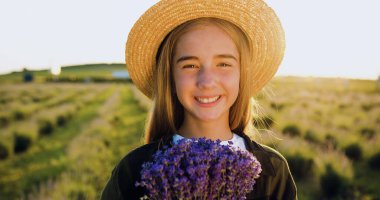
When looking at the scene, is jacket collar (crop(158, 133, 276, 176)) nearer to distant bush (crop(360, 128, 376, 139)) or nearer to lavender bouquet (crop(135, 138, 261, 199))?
lavender bouquet (crop(135, 138, 261, 199))

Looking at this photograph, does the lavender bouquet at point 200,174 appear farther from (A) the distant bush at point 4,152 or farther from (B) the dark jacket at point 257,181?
(A) the distant bush at point 4,152

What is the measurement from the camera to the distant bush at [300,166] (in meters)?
7.04

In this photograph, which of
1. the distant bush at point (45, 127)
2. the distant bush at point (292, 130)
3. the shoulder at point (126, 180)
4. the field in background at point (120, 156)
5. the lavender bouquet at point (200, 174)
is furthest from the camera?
the distant bush at point (45, 127)

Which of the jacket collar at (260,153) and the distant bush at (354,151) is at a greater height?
the jacket collar at (260,153)

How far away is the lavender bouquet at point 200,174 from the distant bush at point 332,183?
205 inches

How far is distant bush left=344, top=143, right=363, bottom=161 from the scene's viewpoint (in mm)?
8195

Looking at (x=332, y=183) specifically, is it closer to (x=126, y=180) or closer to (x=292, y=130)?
(x=292, y=130)

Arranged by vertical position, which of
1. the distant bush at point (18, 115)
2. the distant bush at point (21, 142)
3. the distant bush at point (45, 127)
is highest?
the distant bush at point (21, 142)

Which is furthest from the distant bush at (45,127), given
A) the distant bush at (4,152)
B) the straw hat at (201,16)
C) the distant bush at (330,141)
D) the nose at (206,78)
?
the nose at (206,78)

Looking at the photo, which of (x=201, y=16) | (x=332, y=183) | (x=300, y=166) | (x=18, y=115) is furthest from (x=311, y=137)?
(x=18, y=115)

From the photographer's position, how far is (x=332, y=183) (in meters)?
6.50

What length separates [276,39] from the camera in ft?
10.3

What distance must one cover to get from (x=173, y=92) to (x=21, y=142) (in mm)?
8561

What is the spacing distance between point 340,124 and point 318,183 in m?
5.76
